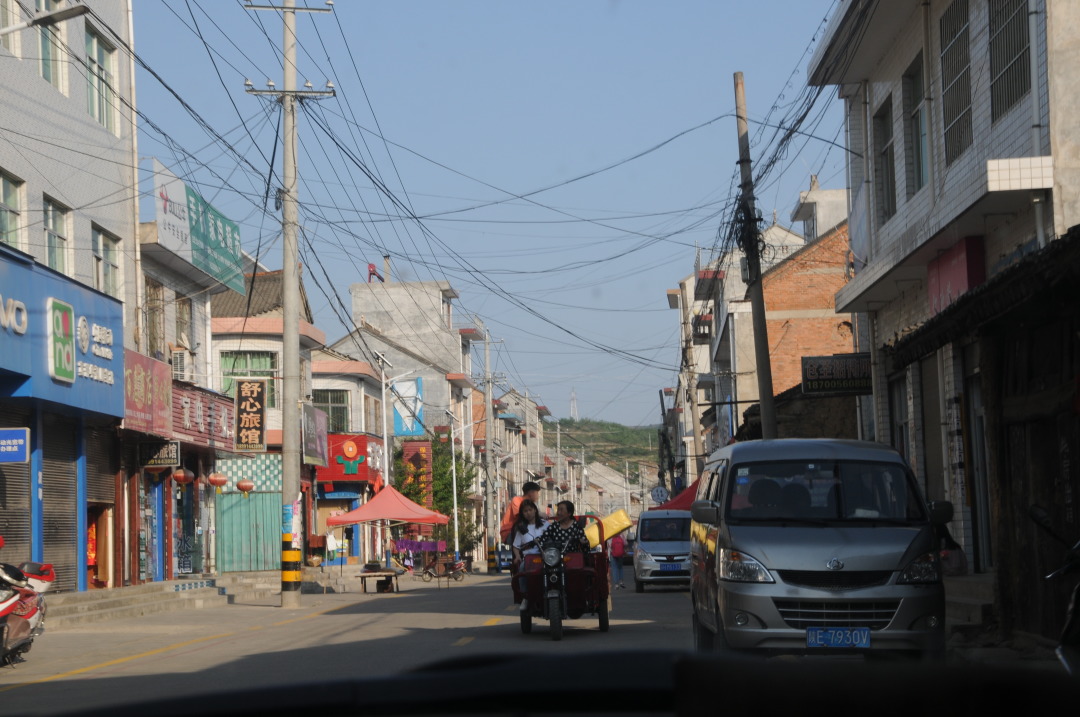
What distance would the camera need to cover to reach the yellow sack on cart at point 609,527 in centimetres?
1639

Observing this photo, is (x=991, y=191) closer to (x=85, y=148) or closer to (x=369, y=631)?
(x=369, y=631)

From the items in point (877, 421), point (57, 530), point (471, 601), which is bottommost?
point (471, 601)

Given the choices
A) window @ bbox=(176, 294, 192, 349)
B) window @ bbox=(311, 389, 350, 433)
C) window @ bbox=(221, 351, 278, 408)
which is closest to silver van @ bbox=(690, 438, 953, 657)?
window @ bbox=(176, 294, 192, 349)

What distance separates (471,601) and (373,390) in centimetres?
3807

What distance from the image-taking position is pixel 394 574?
1250 inches

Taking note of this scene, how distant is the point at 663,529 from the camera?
31.1 m

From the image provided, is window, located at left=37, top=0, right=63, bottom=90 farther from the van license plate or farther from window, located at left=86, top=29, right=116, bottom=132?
the van license plate

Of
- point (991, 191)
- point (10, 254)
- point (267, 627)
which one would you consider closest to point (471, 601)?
point (267, 627)

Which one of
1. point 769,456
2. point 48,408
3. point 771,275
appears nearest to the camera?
point 769,456

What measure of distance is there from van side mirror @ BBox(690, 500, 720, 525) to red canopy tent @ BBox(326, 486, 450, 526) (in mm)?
23633

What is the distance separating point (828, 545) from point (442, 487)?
56.4m

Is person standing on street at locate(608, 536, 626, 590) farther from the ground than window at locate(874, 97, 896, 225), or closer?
closer

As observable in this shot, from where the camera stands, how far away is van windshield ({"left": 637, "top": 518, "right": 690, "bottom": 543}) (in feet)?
101

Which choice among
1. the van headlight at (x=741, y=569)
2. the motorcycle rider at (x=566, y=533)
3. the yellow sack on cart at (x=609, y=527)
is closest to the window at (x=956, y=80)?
the yellow sack on cart at (x=609, y=527)
